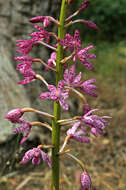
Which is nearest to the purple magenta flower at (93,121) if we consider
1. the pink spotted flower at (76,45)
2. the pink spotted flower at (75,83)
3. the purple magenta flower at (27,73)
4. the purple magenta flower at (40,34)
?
the pink spotted flower at (75,83)

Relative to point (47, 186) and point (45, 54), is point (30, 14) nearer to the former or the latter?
point (45, 54)

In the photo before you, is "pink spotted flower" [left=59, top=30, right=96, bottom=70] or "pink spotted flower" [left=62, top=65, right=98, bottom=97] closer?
"pink spotted flower" [left=59, top=30, right=96, bottom=70]

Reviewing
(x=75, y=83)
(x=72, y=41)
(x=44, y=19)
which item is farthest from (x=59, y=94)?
(x=44, y=19)

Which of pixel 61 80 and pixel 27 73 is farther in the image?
pixel 27 73

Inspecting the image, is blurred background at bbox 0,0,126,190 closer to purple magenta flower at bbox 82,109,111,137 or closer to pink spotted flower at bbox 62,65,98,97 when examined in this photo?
purple magenta flower at bbox 82,109,111,137

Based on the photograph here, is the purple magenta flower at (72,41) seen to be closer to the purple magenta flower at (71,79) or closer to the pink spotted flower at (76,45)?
the pink spotted flower at (76,45)

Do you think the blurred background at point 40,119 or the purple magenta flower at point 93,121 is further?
the blurred background at point 40,119

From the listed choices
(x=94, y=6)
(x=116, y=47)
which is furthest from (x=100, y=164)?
(x=94, y=6)

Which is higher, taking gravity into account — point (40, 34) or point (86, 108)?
point (40, 34)

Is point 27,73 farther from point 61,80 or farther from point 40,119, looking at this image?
point 40,119

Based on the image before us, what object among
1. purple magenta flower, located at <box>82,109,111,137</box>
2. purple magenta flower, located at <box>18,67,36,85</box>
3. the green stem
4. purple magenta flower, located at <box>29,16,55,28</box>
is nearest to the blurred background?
the green stem

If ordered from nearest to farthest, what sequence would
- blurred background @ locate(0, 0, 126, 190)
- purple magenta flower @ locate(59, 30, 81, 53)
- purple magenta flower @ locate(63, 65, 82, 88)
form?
purple magenta flower @ locate(59, 30, 81, 53)
purple magenta flower @ locate(63, 65, 82, 88)
blurred background @ locate(0, 0, 126, 190)
